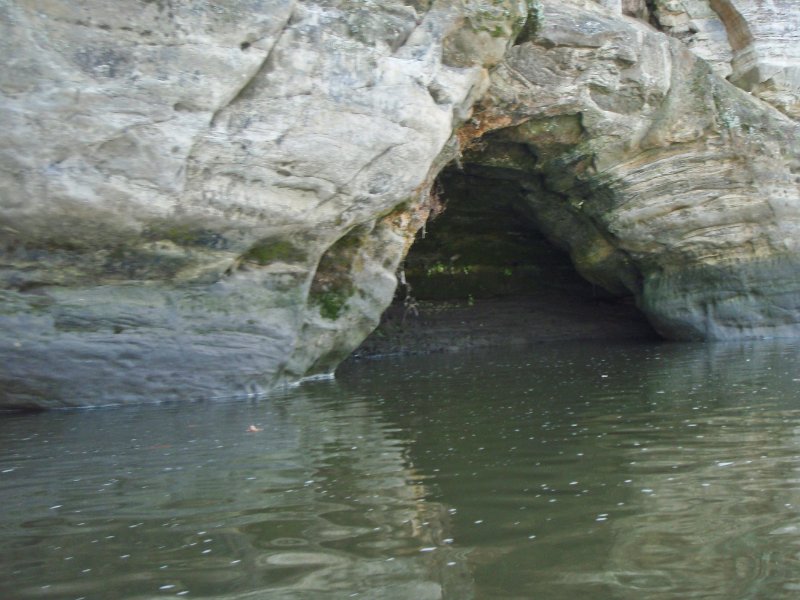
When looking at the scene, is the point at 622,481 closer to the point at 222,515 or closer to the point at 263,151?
the point at 222,515

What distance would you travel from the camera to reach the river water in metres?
4.31

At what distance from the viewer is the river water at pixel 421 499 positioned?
4.31 meters

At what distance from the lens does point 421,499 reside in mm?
5750

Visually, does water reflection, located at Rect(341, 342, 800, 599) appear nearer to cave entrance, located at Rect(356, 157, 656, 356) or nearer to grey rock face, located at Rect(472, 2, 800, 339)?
grey rock face, located at Rect(472, 2, 800, 339)

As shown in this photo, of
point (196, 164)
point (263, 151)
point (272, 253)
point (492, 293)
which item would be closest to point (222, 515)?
point (196, 164)

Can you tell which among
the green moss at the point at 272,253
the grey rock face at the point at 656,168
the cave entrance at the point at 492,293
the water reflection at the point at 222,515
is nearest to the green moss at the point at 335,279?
the green moss at the point at 272,253

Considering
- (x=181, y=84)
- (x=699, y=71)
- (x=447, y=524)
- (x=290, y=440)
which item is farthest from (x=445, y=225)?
(x=447, y=524)

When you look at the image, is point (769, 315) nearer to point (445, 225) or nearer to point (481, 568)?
point (445, 225)

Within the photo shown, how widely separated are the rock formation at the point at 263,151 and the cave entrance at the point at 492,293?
2926 millimetres

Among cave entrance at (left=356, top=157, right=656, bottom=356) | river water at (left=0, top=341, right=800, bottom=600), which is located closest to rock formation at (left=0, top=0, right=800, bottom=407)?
river water at (left=0, top=341, right=800, bottom=600)

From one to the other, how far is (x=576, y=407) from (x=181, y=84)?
552 centimetres

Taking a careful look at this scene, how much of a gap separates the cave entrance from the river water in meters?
9.47

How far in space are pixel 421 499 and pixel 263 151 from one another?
6195 millimetres

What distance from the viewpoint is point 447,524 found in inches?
203
